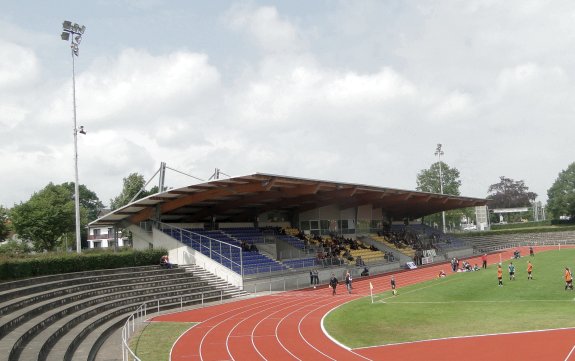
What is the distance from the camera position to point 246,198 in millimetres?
38750

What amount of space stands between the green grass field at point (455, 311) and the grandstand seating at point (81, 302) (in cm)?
867

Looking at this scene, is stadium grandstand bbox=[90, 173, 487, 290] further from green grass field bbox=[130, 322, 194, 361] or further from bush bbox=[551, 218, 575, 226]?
bush bbox=[551, 218, 575, 226]

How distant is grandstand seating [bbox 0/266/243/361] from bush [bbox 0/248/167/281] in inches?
32.2

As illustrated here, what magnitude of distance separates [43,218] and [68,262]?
94.9 ft

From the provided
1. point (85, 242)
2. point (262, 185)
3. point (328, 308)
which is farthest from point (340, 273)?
point (85, 242)

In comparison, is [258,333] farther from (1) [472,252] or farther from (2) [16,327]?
(1) [472,252]

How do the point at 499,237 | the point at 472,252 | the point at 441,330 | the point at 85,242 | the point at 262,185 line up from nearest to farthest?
the point at 441,330 → the point at 262,185 → the point at 472,252 → the point at 499,237 → the point at 85,242

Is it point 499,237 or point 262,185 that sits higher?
point 262,185

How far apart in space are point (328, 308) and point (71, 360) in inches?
545

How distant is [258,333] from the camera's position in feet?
64.7

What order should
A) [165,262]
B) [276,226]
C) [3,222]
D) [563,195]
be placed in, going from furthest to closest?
[563,195] < [3,222] < [276,226] < [165,262]

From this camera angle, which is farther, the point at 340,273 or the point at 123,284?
the point at 340,273

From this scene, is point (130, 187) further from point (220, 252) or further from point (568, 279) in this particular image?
point (568, 279)

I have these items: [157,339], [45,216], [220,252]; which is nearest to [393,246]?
[220,252]
